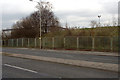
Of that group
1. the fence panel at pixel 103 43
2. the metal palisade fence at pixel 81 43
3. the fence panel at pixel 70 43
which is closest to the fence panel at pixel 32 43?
the metal palisade fence at pixel 81 43

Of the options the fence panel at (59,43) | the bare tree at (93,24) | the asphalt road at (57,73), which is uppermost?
the bare tree at (93,24)

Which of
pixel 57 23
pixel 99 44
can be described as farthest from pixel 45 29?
pixel 99 44

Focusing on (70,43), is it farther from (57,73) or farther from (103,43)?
(57,73)

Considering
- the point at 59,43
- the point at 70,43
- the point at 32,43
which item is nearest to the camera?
the point at 70,43

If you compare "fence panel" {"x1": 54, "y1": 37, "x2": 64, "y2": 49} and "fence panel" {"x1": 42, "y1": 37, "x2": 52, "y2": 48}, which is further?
"fence panel" {"x1": 42, "y1": 37, "x2": 52, "y2": 48}

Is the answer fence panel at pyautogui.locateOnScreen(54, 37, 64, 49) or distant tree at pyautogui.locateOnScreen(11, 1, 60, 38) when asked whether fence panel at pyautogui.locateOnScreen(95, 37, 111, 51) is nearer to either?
fence panel at pyautogui.locateOnScreen(54, 37, 64, 49)

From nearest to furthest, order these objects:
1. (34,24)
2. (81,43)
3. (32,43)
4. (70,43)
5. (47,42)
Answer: (81,43), (70,43), (47,42), (32,43), (34,24)

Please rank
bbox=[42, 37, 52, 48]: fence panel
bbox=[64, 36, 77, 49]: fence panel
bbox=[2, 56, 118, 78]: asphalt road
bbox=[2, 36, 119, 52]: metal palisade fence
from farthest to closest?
bbox=[42, 37, 52, 48]: fence panel < bbox=[64, 36, 77, 49]: fence panel < bbox=[2, 36, 119, 52]: metal palisade fence < bbox=[2, 56, 118, 78]: asphalt road

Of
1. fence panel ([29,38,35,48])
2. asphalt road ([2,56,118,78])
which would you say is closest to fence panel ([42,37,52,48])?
fence panel ([29,38,35,48])

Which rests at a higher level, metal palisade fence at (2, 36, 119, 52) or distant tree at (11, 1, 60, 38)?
distant tree at (11, 1, 60, 38)

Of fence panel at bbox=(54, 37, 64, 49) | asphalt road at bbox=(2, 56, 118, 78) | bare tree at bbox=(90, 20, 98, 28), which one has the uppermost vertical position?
bare tree at bbox=(90, 20, 98, 28)

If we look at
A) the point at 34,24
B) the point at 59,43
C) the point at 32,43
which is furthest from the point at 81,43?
the point at 34,24

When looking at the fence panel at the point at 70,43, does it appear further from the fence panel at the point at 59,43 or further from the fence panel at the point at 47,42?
the fence panel at the point at 47,42

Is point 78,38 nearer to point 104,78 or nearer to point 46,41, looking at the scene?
point 46,41
